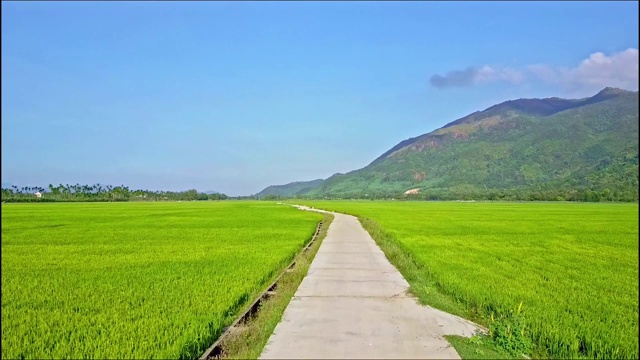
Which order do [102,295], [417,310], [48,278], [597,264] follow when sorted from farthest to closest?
A: 1. [597,264]
2. [48,278]
3. [102,295]
4. [417,310]

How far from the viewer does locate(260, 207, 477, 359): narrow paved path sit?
584cm

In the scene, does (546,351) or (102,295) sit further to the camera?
(102,295)

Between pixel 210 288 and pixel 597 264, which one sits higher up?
pixel 210 288

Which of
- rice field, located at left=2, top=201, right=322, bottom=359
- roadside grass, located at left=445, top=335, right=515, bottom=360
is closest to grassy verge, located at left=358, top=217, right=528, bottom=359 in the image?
roadside grass, located at left=445, top=335, right=515, bottom=360

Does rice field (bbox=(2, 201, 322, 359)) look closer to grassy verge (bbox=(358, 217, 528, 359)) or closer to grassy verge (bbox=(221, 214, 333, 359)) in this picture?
grassy verge (bbox=(221, 214, 333, 359))

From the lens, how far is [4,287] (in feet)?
33.6

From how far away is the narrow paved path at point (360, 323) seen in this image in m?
5.84

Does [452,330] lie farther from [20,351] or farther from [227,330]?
[20,351]

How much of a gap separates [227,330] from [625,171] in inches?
4963

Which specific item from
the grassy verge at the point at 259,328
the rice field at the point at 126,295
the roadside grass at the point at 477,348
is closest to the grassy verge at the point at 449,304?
the roadside grass at the point at 477,348

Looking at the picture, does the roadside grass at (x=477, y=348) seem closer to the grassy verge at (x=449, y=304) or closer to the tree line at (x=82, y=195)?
the grassy verge at (x=449, y=304)

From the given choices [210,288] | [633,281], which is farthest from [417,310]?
[633,281]

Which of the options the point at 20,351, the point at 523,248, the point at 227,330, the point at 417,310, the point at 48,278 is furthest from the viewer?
the point at 523,248

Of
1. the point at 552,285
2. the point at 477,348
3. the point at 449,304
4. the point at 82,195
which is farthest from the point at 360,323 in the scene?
the point at 82,195
